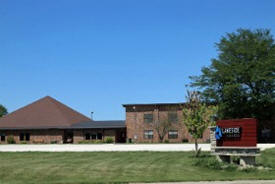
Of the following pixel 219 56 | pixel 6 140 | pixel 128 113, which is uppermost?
pixel 219 56

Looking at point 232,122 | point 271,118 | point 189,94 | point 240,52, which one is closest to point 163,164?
point 232,122

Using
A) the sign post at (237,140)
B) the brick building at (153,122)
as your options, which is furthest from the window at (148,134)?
the sign post at (237,140)

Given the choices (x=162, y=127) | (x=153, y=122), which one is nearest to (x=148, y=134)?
(x=153, y=122)

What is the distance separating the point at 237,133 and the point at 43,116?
5876cm

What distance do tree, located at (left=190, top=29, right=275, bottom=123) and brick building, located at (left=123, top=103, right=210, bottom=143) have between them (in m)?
8.15

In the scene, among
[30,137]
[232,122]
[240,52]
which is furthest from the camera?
[30,137]

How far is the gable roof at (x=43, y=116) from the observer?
71.6 metres

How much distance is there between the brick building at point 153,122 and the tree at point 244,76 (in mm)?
8150

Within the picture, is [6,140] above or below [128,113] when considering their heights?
below

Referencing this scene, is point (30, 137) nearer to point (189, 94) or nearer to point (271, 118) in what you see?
point (271, 118)

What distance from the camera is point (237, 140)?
18.5 metres

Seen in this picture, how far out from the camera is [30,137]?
7169 centimetres

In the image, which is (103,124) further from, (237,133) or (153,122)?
(237,133)

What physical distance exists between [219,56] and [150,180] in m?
46.7
